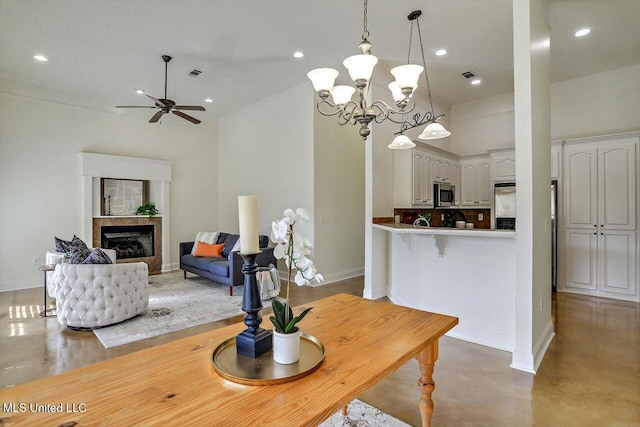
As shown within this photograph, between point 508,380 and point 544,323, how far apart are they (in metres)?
0.95

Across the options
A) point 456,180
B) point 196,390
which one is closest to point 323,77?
point 196,390

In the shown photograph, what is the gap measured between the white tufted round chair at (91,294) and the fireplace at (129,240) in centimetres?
308

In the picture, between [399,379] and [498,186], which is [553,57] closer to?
[498,186]

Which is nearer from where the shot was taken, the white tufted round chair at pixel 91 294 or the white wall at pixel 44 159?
the white tufted round chair at pixel 91 294

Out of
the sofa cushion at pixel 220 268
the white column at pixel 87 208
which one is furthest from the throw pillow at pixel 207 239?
the white column at pixel 87 208

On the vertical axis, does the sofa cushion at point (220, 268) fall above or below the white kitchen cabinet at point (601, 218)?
below

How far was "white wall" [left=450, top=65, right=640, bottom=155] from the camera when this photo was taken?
15.8ft

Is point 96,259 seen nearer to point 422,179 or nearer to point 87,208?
point 87,208

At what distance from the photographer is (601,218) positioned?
4766 mm

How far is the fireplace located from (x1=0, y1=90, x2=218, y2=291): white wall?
0.43 meters

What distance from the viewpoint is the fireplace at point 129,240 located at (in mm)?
6293

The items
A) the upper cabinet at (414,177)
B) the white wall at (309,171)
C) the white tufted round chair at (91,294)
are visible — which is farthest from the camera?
the white wall at (309,171)

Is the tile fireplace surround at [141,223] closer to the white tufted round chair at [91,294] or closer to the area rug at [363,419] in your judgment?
the white tufted round chair at [91,294]

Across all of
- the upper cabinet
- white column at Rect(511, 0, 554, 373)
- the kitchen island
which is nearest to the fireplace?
the upper cabinet
